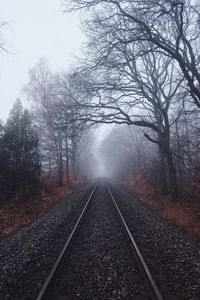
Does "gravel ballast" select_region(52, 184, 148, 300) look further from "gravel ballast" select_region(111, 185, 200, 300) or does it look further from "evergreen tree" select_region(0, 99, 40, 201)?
"evergreen tree" select_region(0, 99, 40, 201)

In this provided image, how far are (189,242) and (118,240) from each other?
204 centimetres

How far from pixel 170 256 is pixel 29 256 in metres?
3.58

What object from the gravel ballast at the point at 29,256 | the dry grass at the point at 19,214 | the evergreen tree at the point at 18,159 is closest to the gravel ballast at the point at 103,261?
the gravel ballast at the point at 29,256

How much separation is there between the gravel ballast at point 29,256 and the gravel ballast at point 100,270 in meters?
0.46

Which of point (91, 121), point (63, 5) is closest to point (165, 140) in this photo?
point (91, 121)

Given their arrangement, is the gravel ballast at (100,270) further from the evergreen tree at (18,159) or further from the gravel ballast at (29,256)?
the evergreen tree at (18,159)

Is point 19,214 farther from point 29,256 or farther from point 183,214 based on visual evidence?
point 183,214

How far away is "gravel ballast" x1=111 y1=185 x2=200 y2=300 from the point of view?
465 centimetres

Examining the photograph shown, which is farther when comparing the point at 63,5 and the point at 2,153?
the point at 2,153

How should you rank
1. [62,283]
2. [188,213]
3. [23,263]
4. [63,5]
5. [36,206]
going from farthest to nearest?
[36,206]
[188,213]
[63,5]
[23,263]
[62,283]

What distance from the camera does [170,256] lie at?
6250 mm

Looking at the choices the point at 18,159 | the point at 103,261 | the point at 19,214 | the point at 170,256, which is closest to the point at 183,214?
the point at 170,256

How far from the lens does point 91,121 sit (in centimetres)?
1552

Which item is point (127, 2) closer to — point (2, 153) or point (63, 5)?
point (63, 5)
